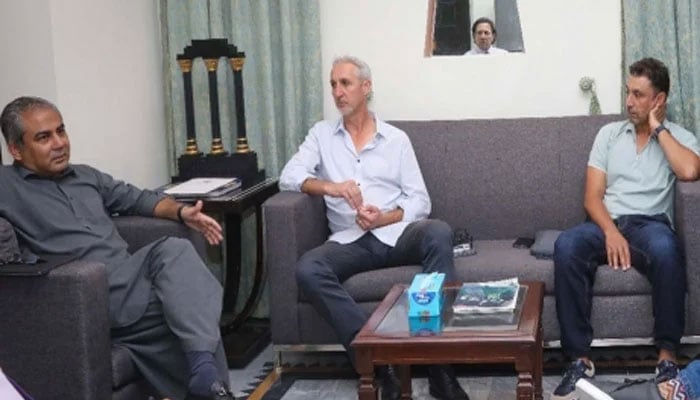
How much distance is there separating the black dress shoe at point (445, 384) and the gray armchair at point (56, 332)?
1180mm

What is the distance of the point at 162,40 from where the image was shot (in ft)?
16.1

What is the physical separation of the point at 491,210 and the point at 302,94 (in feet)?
3.34

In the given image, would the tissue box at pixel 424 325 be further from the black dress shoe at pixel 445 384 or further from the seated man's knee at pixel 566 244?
the seated man's knee at pixel 566 244

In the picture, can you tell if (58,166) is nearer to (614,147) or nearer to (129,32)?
(129,32)

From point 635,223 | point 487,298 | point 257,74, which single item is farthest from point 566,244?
point 257,74

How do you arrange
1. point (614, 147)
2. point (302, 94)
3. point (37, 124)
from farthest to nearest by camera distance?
1. point (302, 94)
2. point (614, 147)
3. point (37, 124)

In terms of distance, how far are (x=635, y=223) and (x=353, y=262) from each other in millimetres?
1047

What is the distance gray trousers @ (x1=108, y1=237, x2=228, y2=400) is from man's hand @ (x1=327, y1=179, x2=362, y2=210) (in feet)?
2.59

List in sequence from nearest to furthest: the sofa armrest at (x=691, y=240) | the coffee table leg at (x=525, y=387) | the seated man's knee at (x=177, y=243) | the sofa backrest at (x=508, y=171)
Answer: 1. the coffee table leg at (x=525, y=387)
2. the seated man's knee at (x=177, y=243)
3. the sofa armrest at (x=691, y=240)
4. the sofa backrest at (x=508, y=171)

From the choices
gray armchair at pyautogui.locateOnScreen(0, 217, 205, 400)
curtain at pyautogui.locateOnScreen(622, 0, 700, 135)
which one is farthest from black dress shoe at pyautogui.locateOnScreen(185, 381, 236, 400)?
curtain at pyautogui.locateOnScreen(622, 0, 700, 135)

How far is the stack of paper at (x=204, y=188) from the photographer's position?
13.7 feet

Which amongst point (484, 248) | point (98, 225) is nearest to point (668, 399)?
point (484, 248)

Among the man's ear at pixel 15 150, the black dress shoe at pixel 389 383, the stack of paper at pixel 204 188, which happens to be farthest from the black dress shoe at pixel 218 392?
the stack of paper at pixel 204 188

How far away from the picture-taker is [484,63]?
15.5ft
